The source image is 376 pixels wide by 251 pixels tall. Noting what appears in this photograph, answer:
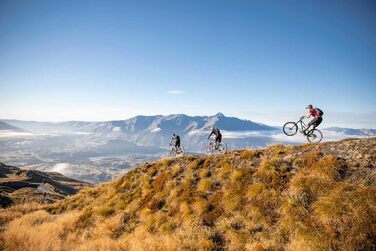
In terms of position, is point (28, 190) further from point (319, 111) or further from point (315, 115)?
point (319, 111)

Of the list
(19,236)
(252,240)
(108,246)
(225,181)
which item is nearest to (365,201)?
(252,240)

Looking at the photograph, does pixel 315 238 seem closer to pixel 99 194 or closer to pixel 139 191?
pixel 139 191

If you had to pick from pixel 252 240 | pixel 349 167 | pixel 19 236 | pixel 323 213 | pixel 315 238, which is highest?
pixel 349 167

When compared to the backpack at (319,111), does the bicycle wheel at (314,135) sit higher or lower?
lower

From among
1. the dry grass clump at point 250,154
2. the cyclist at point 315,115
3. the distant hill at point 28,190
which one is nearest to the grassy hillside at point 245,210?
the dry grass clump at point 250,154

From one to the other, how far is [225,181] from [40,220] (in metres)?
16.1

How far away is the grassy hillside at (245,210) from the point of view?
1123cm

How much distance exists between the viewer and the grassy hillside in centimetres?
1123

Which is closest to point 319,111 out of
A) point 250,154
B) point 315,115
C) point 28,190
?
point 315,115

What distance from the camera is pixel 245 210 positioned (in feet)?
46.5

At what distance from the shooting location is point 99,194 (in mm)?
26688

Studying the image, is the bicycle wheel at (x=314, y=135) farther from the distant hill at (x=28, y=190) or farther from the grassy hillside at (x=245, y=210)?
the distant hill at (x=28, y=190)

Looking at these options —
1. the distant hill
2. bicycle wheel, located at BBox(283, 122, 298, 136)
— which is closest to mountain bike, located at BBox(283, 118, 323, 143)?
bicycle wheel, located at BBox(283, 122, 298, 136)

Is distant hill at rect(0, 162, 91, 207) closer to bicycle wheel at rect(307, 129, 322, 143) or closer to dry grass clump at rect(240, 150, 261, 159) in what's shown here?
dry grass clump at rect(240, 150, 261, 159)
